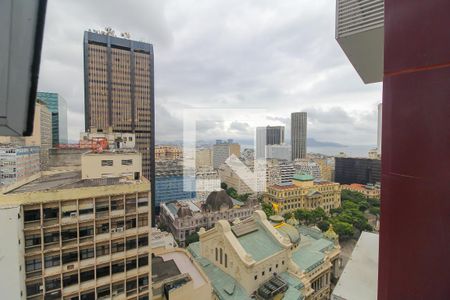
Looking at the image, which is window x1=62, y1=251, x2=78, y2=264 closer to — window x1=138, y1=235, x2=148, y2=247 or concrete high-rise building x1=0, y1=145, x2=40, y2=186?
window x1=138, y1=235, x2=148, y2=247

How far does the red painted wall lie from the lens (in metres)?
1.70

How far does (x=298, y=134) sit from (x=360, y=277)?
191 feet

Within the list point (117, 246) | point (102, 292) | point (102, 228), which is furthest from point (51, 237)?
A: point (102, 292)

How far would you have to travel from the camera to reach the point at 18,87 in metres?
0.84

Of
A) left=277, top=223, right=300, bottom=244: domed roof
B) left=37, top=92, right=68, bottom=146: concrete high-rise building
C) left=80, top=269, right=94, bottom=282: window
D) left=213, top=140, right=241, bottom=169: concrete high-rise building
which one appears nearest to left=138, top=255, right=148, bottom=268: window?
left=80, top=269, right=94, bottom=282: window

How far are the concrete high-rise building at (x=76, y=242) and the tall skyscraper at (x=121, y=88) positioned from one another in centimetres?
2264

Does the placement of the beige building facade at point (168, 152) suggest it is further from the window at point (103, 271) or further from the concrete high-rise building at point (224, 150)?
the window at point (103, 271)

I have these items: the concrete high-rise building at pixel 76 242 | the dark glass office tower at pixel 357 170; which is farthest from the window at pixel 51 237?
the dark glass office tower at pixel 357 170

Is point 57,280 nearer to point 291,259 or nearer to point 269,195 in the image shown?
point 291,259

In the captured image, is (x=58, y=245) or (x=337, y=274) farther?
(x=337, y=274)

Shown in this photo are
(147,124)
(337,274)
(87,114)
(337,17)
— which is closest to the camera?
(337,17)

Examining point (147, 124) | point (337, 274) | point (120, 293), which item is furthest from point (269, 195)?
point (120, 293)

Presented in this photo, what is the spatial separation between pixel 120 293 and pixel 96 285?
797 mm

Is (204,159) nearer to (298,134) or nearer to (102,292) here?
(102,292)
